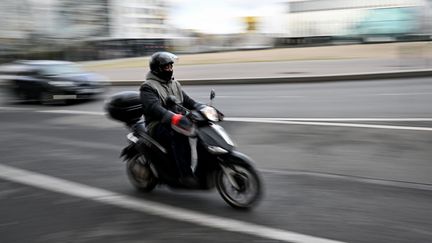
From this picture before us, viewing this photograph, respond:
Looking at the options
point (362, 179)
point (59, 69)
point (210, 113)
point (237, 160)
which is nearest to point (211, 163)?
point (237, 160)

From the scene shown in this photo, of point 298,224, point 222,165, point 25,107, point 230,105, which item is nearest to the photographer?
point 298,224

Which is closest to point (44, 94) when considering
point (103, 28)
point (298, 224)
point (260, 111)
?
point (260, 111)

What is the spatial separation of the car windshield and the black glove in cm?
1333

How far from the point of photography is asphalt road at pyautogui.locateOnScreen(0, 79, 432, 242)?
484cm

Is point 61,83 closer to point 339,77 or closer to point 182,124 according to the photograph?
point 339,77

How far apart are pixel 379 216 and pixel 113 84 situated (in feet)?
66.4

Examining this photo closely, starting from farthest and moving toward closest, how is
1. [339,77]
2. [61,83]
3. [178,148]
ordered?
1. [339,77]
2. [61,83]
3. [178,148]

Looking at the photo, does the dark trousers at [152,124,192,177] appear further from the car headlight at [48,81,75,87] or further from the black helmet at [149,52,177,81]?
the car headlight at [48,81,75,87]

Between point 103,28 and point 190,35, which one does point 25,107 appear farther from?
point 190,35

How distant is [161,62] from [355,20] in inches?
1812

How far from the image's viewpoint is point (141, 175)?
20.1 feet

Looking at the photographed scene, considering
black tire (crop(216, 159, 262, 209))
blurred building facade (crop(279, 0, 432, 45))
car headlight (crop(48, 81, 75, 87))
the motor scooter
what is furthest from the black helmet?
blurred building facade (crop(279, 0, 432, 45))

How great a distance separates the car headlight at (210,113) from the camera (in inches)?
205

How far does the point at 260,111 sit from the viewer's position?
13.0 metres
